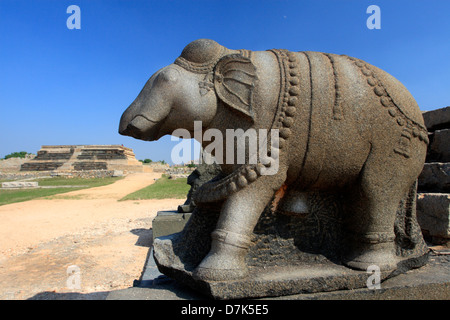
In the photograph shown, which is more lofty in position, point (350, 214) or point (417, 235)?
point (350, 214)

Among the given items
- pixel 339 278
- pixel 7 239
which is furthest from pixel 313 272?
pixel 7 239

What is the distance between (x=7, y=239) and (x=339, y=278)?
7.13 meters

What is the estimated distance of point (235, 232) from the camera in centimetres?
168

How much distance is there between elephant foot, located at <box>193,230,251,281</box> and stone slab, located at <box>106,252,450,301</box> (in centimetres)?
20

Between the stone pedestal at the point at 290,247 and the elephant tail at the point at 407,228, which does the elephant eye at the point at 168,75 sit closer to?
the stone pedestal at the point at 290,247

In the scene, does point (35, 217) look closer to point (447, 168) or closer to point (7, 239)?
point (7, 239)

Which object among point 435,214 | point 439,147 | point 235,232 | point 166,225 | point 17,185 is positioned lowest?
point 17,185

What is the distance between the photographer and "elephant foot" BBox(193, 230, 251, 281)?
1.63m

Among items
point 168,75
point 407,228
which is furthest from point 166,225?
point 407,228

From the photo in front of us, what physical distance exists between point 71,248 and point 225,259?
507 cm

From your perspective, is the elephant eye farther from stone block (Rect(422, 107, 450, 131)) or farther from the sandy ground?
stone block (Rect(422, 107, 450, 131))

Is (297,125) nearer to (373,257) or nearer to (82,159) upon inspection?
(373,257)

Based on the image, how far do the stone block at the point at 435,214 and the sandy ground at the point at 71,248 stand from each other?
357cm

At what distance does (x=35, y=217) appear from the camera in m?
8.53
